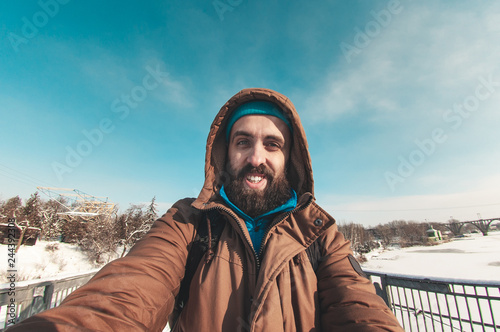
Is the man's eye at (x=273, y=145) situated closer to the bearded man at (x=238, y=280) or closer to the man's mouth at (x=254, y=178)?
the bearded man at (x=238, y=280)

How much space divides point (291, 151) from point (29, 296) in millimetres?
4313

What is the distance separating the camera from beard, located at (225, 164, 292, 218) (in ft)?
6.88

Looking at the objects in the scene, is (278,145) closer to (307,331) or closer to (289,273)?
(289,273)

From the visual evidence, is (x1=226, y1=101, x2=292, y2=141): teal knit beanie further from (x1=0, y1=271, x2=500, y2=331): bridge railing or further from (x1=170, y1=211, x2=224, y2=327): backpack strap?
(x1=0, y1=271, x2=500, y2=331): bridge railing

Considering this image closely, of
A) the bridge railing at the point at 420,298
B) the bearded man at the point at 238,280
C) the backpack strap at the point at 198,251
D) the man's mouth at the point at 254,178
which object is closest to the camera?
the bearded man at the point at 238,280

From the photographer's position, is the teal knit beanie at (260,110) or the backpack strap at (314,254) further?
the teal knit beanie at (260,110)

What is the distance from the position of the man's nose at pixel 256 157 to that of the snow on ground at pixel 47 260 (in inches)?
848

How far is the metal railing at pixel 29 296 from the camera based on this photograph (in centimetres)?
260

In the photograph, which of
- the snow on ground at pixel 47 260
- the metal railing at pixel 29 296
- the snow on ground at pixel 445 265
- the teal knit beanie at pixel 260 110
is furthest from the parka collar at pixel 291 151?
the snow on ground at pixel 47 260

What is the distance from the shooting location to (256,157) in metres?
2.19

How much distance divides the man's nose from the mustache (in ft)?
0.15

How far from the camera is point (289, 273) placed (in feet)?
4.95

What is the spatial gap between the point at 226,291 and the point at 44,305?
12.3 feet

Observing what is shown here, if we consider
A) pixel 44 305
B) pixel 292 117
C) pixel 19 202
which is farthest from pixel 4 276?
pixel 19 202
